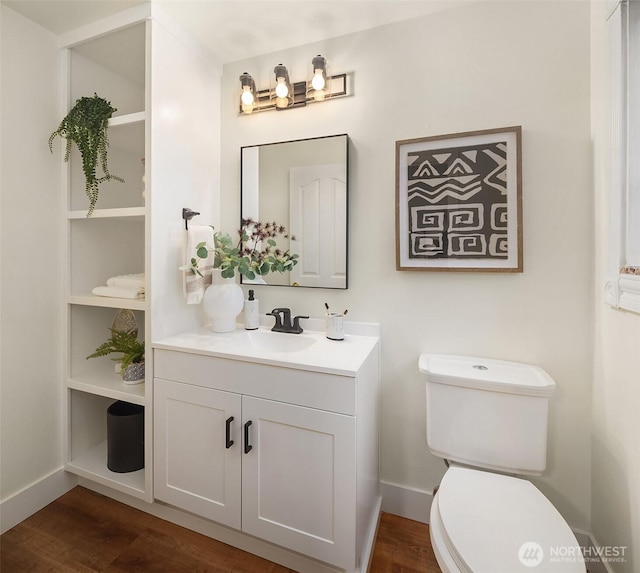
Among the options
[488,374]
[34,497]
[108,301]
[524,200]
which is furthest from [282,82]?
[34,497]

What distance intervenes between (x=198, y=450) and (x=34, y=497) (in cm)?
95

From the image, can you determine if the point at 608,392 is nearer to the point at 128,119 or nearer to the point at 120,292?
the point at 120,292

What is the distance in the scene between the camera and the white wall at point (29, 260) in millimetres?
1427

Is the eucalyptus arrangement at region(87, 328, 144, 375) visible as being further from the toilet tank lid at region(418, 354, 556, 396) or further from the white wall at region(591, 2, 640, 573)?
the white wall at region(591, 2, 640, 573)

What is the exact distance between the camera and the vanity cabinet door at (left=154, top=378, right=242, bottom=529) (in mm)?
1277

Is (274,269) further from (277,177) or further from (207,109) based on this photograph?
(207,109)

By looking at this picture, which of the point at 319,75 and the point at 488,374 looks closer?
the point at 488,374

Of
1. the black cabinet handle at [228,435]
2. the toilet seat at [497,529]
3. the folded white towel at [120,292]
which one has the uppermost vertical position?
the folded white towel at [120,292]

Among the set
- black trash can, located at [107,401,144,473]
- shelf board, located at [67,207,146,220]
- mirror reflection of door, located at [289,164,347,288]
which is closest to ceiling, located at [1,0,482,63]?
mirror reflection of door, located at [289,164,347,288]

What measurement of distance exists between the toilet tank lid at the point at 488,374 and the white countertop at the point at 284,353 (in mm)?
280

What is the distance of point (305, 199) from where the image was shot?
1656 mm

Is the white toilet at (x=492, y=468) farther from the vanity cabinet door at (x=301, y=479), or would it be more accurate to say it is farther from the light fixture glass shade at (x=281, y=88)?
the light fixture glass shade at (x=281, y=88)

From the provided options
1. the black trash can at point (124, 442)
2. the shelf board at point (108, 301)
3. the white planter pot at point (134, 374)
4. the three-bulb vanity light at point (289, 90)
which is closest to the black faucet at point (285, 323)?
the shelf board at point (108, 301)

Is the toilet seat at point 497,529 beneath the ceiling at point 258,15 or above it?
beneath
